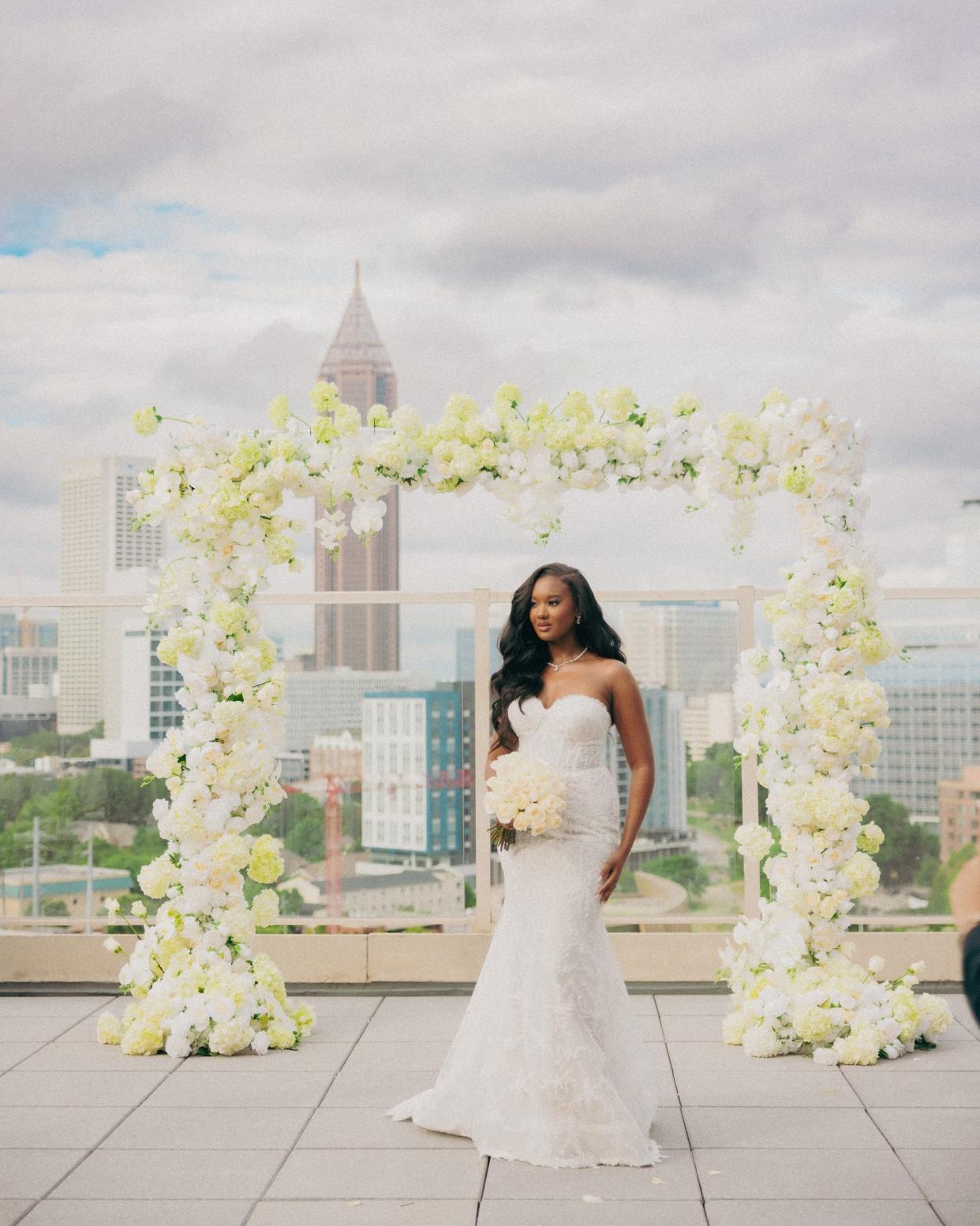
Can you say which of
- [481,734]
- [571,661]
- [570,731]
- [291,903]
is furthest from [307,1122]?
[481,734]

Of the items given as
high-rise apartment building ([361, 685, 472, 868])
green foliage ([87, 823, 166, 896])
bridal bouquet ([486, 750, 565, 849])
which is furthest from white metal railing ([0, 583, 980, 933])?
bridal bouquet ([486, 750, 565, 849])

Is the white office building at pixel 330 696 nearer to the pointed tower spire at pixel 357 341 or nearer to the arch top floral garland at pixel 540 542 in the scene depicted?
the arch top floral garland at pixel 540 542

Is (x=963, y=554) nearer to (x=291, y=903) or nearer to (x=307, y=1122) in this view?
(x=291, y=903)

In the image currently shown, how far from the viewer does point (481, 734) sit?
25.0 feet

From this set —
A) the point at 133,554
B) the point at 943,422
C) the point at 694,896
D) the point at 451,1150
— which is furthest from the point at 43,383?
the point at 451,1150

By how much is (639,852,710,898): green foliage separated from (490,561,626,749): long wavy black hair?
2.79 metres

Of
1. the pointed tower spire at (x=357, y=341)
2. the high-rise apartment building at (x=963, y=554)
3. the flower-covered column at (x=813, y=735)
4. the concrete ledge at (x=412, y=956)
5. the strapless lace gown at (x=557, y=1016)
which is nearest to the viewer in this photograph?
the strapless lace gown at (x=557, y=1016)

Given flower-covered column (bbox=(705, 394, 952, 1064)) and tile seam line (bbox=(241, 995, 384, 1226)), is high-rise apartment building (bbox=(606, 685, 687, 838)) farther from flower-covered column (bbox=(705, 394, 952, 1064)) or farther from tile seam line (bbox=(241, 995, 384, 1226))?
tile seam line (bbox=(241, 995, 384, 1226))

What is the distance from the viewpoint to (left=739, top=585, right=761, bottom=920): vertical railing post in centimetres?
751

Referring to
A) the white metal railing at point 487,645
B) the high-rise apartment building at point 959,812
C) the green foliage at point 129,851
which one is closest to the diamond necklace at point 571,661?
the white metal railing at point 487,645

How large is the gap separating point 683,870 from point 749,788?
58 cm

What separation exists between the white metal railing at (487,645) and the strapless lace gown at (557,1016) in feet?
8.49

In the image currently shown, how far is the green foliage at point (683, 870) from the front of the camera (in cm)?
753

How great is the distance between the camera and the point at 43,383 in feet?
106
